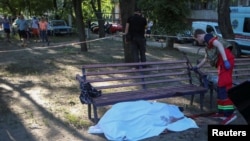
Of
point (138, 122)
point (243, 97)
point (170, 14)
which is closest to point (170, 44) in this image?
point (170, 14)

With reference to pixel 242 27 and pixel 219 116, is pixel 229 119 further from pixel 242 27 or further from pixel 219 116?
pixel 242 27

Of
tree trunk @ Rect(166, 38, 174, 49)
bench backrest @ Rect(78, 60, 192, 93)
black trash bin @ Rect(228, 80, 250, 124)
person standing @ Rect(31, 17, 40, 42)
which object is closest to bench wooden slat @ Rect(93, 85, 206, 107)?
bench backrest @ Rect(78, 60, 192, 93)

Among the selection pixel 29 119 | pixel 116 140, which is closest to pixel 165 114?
pixel 116 140

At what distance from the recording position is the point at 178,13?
66.2ft

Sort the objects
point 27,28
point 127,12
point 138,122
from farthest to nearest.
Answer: point 27,28 → point 127,12 → point 138,122

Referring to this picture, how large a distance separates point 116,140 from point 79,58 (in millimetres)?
9940

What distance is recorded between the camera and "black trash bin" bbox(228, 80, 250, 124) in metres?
4.34

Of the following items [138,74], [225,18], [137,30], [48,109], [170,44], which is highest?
[225,18]

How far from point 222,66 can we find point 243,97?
178cm

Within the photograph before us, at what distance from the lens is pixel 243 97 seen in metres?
4.37

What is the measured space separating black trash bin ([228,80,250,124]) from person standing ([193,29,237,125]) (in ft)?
5.10

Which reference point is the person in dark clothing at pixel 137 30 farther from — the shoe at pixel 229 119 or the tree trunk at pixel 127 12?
the shoe at pixel 229 119

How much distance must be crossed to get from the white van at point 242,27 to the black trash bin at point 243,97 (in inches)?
583

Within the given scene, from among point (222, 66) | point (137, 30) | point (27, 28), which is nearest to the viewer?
point (222, 66)
